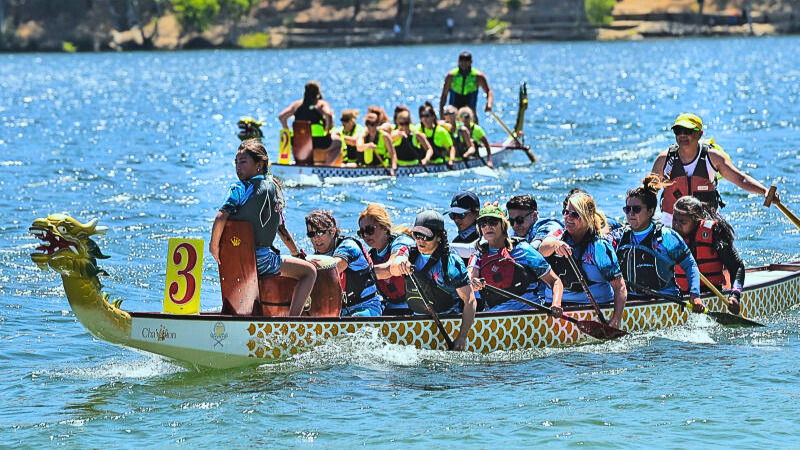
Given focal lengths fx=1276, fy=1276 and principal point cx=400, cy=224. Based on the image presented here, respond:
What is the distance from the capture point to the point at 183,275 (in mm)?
11133

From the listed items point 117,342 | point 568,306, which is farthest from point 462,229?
point 117,342

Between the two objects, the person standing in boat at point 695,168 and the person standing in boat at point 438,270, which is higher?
the person standing in boat at point 695,168

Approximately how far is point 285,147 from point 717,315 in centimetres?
1255

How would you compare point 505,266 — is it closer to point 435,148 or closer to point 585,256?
point 585,256

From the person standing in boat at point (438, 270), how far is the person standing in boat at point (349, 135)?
1269 cm

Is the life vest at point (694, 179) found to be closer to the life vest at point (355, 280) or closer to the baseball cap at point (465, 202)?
the baseball cap at point (465, 202)

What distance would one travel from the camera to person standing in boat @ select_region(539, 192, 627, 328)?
11.9 meters

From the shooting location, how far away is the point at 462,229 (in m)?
12.4

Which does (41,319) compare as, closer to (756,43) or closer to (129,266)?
(129,266)

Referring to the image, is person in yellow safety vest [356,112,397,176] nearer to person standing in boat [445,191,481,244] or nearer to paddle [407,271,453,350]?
person standing in boat [445,191,481,244]

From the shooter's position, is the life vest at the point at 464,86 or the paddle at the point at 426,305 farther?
the life vest at the point at 464,86

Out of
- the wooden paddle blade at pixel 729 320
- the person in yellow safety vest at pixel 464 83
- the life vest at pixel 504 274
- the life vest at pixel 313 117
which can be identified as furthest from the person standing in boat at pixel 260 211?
the person in yellow safety vest at pixel 464 83

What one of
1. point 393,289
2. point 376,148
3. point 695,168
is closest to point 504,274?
point 393,289

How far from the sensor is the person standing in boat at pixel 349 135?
24.4 metres
